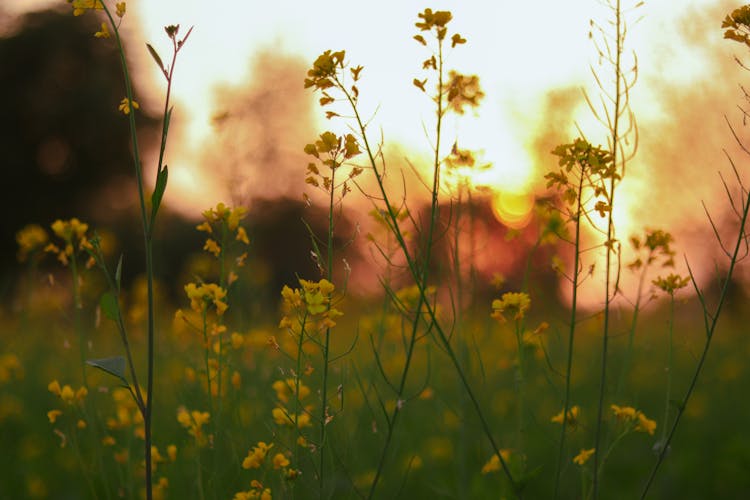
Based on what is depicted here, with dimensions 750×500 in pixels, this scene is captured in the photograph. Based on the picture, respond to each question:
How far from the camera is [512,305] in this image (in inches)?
80.7

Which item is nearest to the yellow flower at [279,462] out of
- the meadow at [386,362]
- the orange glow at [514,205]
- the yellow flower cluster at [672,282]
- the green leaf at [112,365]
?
the meadow at [386,362]

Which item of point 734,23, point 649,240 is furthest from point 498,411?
point 734,23

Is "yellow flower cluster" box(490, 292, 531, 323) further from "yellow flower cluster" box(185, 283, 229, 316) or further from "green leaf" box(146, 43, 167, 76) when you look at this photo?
"green leaf" box(146, 43, 167, 76)

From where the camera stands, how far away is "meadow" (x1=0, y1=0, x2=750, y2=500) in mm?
1859

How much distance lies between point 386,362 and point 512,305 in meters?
3.17

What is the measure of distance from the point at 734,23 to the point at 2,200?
16.3m

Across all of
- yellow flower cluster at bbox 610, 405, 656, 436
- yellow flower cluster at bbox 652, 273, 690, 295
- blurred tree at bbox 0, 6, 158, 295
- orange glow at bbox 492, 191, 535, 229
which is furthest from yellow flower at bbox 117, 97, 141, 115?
blurred tree at bbox 0, 6, 158, 295

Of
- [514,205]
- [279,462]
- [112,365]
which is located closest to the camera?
[112,365]

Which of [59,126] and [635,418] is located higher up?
[59,126]

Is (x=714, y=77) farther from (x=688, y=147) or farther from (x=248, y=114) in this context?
(x=248, y=114)

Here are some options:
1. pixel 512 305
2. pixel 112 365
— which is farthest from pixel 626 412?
pixel 112 365

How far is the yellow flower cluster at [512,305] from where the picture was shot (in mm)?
2014

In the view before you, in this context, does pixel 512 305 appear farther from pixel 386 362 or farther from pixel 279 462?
pixel 386 362

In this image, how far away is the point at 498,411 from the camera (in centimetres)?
448
